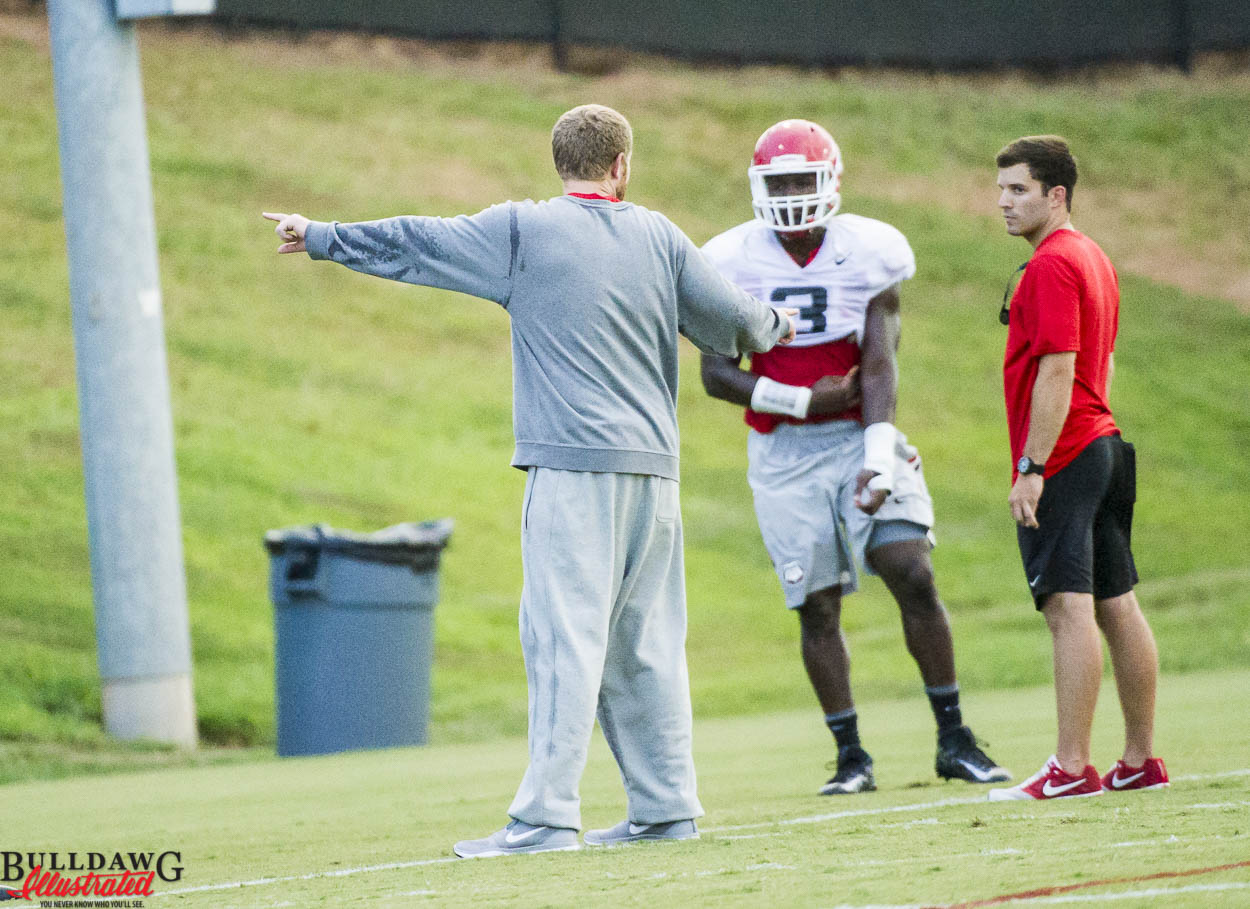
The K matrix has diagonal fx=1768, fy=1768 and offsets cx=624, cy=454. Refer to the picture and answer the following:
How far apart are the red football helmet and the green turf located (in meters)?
5.61

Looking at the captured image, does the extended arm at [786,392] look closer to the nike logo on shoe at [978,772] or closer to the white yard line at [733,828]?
the nike logo on shoe at [978,772]

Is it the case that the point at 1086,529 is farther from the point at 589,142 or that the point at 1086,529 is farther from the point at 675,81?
the point at 675,81

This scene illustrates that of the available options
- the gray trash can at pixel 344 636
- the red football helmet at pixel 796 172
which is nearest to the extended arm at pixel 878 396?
the red football helmet at pixel 796 172

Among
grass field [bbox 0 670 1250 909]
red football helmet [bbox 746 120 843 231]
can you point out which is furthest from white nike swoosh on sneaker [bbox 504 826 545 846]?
red football helmet [bbox 746 120 843 231]

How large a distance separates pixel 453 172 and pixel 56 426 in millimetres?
10403

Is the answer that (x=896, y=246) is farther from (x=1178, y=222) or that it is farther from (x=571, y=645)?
(x=1178, y=222)

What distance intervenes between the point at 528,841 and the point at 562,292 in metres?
1.43

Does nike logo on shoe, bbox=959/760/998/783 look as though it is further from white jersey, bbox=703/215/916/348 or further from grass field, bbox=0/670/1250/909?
white jersey, bbox=703/215/916/348

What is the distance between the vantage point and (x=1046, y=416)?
17.0 ft

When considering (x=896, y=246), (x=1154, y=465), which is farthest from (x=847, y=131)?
(x=896, y=246)

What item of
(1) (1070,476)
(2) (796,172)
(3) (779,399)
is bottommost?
(1) (1070,476)

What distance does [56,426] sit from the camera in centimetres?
1783

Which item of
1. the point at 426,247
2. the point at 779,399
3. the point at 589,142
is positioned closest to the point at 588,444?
the point at 426,247

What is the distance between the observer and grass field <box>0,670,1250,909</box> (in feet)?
11.8
